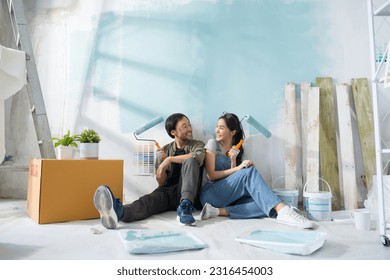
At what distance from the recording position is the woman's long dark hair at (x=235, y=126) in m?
2.16

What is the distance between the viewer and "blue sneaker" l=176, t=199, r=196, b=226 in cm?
159

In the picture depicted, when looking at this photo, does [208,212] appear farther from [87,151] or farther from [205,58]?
[205,58]

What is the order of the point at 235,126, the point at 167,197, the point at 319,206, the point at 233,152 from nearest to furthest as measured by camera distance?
1. the point at 319,206
2. the point at 167,197
3. the point at 233,152
4. the point at 235,126

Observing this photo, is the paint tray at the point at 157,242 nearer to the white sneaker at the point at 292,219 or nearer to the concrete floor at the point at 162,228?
the concrete floor at the point at 162,228

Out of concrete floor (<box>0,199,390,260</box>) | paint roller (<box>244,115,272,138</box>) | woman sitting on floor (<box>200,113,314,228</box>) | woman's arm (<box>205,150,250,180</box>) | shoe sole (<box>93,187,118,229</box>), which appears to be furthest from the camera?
paint roller (<box>244,115,272,138</box>)

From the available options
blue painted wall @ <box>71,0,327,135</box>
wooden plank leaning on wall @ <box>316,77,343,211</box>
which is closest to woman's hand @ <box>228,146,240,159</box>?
blue painted wall @ <box>71,0,327,135</box>

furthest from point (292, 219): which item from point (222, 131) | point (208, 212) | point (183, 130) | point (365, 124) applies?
point (365, 124)

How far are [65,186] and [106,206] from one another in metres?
0.39

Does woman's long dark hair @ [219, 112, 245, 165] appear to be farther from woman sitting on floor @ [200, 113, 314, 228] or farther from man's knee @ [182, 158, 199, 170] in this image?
man's knee @ [182, 158, 199, 170]

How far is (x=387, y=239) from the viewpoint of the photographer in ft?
4.12

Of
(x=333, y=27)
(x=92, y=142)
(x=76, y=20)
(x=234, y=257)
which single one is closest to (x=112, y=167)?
(x=92, y=142)

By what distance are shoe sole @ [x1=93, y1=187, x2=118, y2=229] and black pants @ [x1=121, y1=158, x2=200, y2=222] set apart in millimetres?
112

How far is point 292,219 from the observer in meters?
1.60
